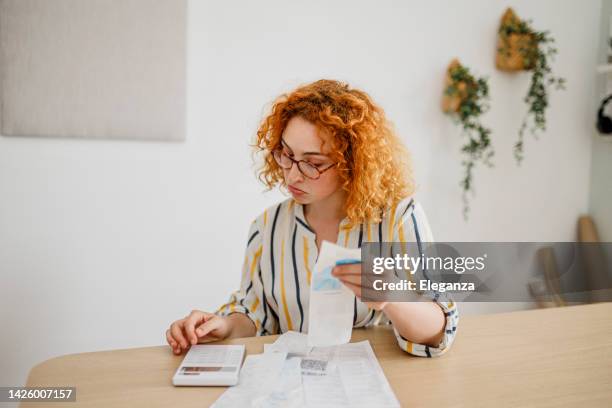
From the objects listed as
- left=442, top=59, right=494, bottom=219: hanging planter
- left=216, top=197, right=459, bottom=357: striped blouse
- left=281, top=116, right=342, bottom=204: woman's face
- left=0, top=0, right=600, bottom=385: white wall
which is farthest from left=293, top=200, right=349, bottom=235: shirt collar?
left=442, top=59, right=494, bottom=219: hanging planter

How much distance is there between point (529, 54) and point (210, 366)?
8.21ft

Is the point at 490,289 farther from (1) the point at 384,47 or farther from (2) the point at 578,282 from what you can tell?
(1) the point at 384,47

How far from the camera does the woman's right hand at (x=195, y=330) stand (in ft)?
3.82

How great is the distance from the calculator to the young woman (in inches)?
2.0

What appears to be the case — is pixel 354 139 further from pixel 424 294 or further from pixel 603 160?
pixel 603 160

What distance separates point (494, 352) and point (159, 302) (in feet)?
5.04

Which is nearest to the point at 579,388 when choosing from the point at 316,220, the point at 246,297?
the point at 316,220

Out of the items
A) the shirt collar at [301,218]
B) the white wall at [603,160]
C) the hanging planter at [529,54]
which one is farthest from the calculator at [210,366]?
the white wall at [603,160]

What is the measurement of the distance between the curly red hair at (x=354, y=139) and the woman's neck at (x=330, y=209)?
6cm

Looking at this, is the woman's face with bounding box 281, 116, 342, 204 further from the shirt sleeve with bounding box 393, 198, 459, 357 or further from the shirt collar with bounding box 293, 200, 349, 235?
the shirt sleeve with bounding box 393, 198, 459, 357

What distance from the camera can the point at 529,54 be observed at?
2.67 meters

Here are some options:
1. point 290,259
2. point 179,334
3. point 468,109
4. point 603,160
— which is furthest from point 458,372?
point 603,160

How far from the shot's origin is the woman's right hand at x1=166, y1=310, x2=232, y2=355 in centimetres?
117

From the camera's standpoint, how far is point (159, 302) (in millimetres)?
2197
